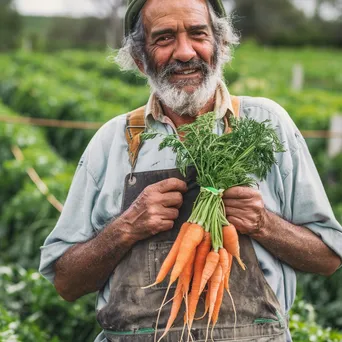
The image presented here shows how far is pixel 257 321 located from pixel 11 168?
4.90 metres

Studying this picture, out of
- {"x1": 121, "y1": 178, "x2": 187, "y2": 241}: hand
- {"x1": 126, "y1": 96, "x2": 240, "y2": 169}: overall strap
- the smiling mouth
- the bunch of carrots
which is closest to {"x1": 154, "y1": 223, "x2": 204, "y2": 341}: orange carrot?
the bunch of carrots

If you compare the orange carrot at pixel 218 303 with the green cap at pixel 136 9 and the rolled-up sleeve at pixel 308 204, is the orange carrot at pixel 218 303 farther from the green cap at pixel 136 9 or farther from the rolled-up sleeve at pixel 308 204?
the green cap at pixel 136 9

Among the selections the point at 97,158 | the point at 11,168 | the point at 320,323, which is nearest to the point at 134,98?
the point at 11,168

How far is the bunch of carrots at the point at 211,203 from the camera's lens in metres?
2.36

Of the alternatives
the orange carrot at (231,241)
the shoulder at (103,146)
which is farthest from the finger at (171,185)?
the shoulder at (103,146)

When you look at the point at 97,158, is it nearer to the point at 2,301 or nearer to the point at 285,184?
the point at 285,184

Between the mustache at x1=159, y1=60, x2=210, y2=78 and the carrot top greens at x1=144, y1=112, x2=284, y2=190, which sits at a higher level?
the mustache at x1=159, y1=60, x2=210, y2=78

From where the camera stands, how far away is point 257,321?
95.1 inches

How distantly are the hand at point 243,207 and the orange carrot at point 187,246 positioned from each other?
4.7 inches

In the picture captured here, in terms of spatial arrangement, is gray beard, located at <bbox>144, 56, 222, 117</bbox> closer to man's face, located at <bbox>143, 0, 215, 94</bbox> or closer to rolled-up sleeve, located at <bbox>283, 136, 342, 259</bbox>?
man's face, located at <bbox>143, 0, 215, 94</bbox>

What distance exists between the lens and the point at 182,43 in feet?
8.48

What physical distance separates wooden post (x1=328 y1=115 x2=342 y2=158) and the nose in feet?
16.1

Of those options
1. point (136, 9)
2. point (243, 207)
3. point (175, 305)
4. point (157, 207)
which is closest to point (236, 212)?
point (243, 207)

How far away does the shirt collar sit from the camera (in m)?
2.64
